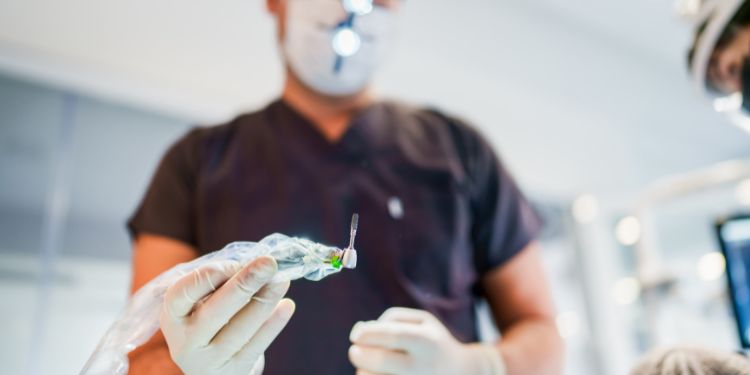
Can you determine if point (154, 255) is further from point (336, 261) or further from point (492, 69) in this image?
point (492, 69)

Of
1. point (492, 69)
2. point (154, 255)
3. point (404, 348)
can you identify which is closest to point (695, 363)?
point (404, 348)

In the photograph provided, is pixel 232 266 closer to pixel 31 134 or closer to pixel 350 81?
pixel 350 81

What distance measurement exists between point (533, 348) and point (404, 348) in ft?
0.78

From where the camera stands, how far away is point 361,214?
857 millimetres

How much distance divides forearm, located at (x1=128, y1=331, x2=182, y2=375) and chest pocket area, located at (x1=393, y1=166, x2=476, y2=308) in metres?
0.34

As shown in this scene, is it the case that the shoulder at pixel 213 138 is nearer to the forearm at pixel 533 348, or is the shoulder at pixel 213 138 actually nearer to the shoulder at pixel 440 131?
the shoulder at pixel 440 131

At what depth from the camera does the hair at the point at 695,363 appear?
72 cm

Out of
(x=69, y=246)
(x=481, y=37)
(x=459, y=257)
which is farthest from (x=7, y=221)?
(x=481, y=37)

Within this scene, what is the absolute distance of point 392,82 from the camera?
2498 millimetres

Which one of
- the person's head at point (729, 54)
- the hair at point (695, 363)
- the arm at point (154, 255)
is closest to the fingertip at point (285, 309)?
the arm at point (154, 255)

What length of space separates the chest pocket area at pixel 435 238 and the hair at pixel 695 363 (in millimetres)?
278

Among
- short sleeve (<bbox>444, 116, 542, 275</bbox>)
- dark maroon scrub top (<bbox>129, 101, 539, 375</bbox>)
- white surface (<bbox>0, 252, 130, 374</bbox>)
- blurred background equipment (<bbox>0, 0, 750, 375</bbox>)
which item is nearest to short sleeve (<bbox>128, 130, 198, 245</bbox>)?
dark maroon scrub top (<bbox>129, 101, 539, 375</bbox>)

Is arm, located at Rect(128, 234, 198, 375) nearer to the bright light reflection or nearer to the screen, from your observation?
the bright light reflection

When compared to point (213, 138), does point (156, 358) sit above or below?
below
